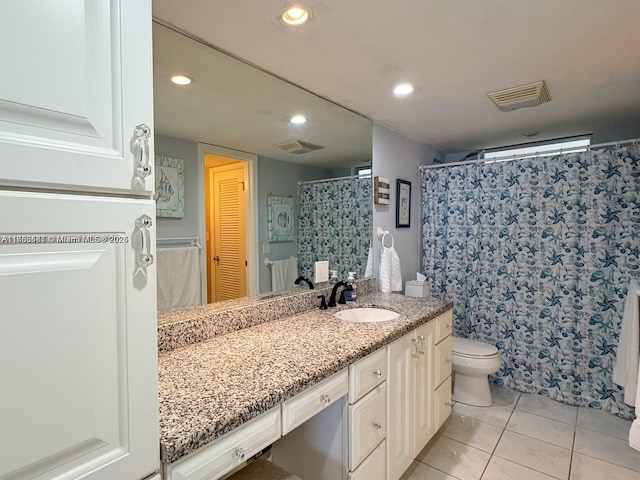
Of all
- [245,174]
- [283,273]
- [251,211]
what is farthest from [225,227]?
[283,273]

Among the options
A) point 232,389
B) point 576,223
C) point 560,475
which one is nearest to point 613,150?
point 576,223

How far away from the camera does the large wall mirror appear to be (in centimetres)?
142

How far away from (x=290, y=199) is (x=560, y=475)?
210cm

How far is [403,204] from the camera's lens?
294cm

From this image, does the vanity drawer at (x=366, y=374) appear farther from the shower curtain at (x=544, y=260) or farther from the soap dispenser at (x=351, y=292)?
the shower curtain at (x=544, y=260)

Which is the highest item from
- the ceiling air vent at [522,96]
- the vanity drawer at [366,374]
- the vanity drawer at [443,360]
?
the ceiling air vent at [522,96]

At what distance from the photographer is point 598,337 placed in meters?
2.48

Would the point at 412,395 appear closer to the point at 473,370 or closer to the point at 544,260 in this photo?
the point at 473,370

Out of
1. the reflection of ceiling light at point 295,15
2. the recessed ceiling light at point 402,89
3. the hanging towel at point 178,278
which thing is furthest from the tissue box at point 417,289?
the reflection of ceiling light at point 295,15

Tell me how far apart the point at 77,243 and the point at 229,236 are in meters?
1.07

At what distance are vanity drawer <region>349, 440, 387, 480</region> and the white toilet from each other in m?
1.23

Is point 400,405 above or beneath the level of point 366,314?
beneath

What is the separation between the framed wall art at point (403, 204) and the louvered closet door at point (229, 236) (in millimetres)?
1529

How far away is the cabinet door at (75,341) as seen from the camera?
53cm
